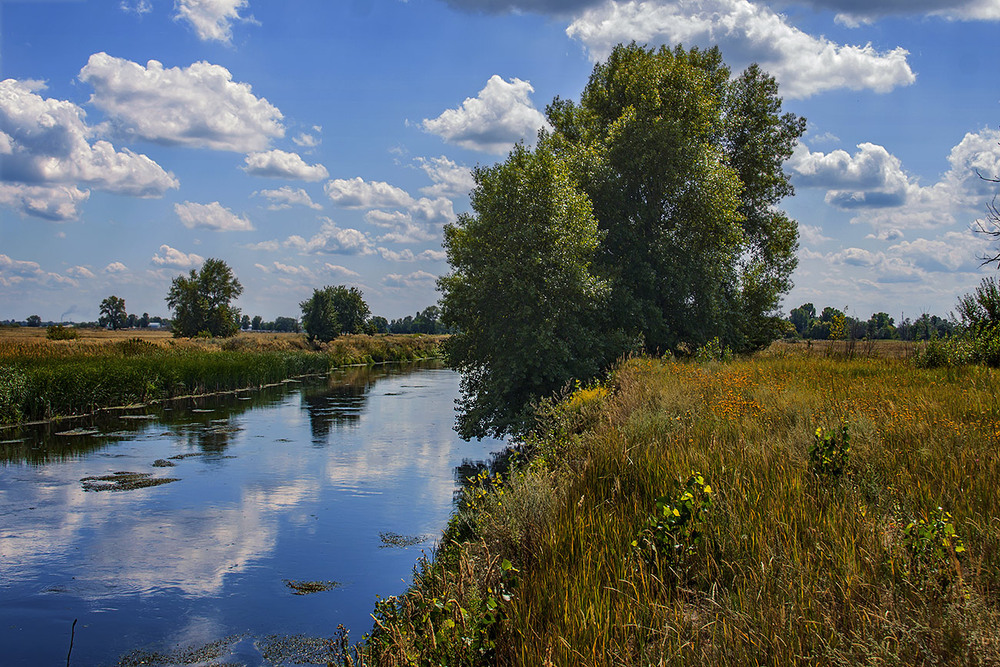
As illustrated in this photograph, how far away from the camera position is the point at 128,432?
917 inches

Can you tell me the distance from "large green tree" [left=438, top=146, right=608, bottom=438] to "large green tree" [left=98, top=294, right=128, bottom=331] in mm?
160307

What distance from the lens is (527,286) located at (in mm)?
20891

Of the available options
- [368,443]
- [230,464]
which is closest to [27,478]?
[230,464]

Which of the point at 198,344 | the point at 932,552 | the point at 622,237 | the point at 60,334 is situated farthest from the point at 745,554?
the point at 60,334

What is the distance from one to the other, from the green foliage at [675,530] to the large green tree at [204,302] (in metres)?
88.1

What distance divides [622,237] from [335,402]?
56.1ft

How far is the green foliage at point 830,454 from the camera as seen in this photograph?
20.1 ft

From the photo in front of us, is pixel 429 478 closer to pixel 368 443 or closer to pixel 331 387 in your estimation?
pixel 368 443

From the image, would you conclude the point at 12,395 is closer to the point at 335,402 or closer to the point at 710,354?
the point at 335,402

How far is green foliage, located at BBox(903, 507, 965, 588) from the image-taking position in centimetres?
402

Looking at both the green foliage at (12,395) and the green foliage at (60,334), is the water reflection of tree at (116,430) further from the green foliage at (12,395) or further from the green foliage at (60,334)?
the green foliage at (60,334)

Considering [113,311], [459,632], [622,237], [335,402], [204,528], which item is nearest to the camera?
[459,632]

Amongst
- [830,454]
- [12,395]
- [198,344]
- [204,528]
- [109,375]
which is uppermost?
[198,344]

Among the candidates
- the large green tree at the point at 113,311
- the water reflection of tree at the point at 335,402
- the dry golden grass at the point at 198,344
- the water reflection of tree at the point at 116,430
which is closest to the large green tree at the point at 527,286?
the water reflection of tree at the point at 335,402
